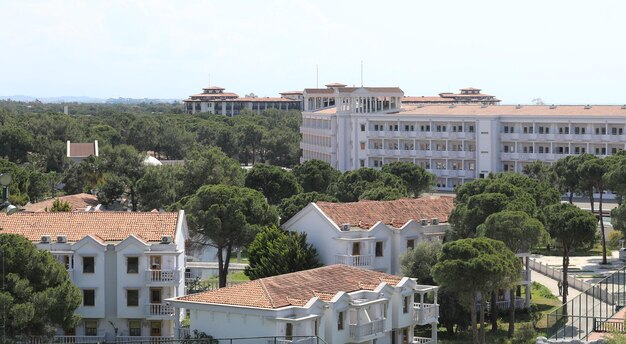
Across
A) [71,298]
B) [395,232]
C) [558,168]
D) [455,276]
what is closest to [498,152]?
[558,168]

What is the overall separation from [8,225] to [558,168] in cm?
5077

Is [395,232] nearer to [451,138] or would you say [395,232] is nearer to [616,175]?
[616,175]

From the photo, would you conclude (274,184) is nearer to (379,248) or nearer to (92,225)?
(379,248)

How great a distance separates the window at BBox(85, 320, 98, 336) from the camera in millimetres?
52156

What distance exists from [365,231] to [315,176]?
36.1 metres

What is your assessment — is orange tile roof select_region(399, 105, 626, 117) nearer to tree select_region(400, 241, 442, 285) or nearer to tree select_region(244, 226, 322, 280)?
tree select_region(400, 241, 442, 285)

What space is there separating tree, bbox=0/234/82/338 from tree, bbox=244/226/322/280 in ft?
37.4

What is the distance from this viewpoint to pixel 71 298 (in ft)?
153

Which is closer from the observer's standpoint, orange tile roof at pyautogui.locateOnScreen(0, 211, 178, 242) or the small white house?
orange tile roof at pyautogui.locateOnScreen(0, 211, 178, 242)

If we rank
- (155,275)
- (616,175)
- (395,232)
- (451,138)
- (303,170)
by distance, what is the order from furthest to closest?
(451,138)
(303,170)
(616,175)
(395,232)
(155,275)

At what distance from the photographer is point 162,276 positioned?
173ft

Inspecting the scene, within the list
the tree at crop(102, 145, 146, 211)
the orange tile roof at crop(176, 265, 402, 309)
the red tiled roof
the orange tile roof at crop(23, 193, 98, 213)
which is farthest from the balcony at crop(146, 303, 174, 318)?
the red tiled roof

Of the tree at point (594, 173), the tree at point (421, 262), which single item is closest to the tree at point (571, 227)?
the tree at point (421, 262)

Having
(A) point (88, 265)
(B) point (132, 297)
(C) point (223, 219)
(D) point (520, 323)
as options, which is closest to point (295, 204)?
(C) point (223, 219)
